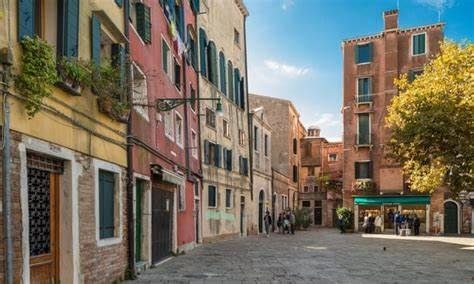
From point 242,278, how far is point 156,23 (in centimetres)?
768

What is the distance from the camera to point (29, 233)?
23.1ft

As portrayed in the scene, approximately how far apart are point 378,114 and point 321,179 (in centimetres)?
1397

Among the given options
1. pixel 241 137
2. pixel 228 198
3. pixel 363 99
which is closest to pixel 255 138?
pixel 241 137

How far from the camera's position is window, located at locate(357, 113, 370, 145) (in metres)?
37.7

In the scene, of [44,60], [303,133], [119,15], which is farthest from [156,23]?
[303,133]

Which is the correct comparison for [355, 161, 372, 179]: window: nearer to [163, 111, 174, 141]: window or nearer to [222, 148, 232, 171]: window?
[222, 148, 232, 171]: window

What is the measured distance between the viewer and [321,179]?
164 ft

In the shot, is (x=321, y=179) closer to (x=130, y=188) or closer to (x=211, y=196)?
(x=211, y=196)

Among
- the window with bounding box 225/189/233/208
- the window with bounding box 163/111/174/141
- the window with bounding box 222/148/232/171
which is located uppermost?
the window with bounding box 163/111/174/141

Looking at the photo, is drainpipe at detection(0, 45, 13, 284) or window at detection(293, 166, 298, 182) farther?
window at detection(293, 166, 298, 182)

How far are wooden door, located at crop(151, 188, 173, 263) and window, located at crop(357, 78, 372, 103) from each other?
972 inches

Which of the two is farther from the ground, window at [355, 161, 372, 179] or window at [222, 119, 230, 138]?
window at [222, 119, 230, 138]

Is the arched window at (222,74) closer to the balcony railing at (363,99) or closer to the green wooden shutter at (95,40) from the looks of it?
the balcony railing at (363,99)

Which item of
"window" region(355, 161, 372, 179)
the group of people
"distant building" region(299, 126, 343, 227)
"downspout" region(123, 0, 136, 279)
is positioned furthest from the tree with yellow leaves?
"distant building" region(299, 126, 343, 227)
